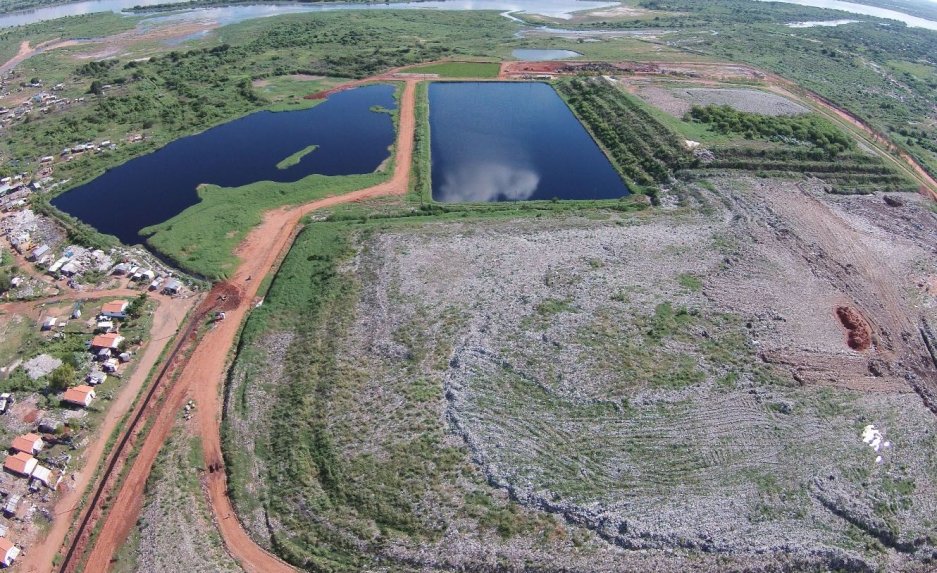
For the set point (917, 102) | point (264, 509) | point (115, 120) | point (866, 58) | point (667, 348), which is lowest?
point (264, 509)

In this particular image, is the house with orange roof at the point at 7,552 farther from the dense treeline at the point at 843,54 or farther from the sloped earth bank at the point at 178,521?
the dense treeline at the point at 843,54

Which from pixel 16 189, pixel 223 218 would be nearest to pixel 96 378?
pixel 223 218

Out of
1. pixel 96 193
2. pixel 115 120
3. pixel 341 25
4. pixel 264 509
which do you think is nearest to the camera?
pixel 264 509

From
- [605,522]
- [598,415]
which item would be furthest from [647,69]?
[605,522]

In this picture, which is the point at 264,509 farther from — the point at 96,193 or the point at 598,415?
the point at 96,193

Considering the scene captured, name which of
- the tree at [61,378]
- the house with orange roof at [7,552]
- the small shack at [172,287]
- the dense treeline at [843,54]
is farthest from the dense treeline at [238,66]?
the dense treeline at [843,54]

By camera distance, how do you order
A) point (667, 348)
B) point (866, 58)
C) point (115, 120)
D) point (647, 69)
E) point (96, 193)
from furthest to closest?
point (866, 58) < point (647, 69) < point (115, 120) < point (96, 193) < point (667, 348)
